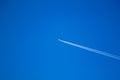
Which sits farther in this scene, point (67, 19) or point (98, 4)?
point (67, 19)

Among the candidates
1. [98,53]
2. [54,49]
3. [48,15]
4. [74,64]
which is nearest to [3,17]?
[48,15]

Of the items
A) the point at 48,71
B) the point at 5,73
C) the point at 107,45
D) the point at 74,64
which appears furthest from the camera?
the point at 5,73

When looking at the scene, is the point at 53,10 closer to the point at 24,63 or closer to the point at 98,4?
the point at 98,4

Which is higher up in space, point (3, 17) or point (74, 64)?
point (3, 17)

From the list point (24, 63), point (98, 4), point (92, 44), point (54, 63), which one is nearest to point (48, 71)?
point (54, 63)

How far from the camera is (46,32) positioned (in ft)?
4.28

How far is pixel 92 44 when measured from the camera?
3.64 feet

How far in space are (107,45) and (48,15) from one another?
0.50 metres

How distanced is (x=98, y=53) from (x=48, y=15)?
480mm

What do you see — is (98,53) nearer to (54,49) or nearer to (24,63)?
(54,49)

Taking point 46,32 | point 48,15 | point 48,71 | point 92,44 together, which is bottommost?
point 48,71

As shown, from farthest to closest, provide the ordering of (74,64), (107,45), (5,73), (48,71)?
(5,73)
(48,71)
(74,64)
(107,45)

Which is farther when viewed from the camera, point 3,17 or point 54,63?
point 3,17

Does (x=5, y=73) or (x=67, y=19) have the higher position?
(x=67, y=19)
